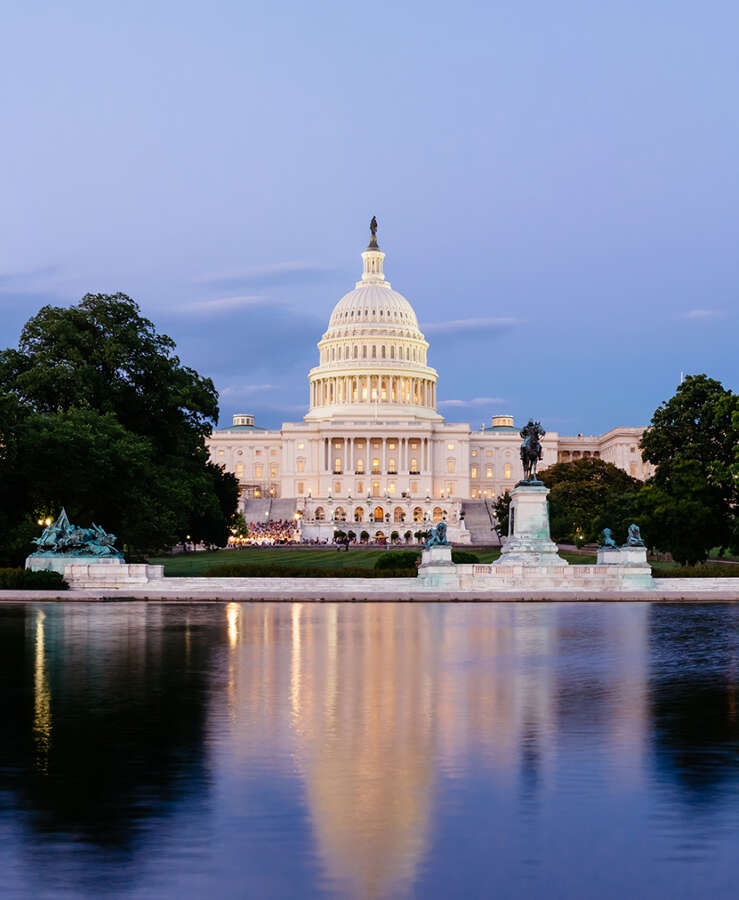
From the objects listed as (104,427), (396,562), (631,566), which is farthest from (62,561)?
(631,566)

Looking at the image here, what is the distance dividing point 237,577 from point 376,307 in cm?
14917

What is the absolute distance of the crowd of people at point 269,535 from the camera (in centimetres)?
12577

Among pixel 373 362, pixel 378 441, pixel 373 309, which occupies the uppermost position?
pixel 373 309

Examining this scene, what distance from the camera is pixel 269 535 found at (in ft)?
433

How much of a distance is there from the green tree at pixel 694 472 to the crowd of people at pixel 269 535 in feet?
198

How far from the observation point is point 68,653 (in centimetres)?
2250

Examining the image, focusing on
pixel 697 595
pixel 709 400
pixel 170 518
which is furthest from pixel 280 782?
pixel 709 400

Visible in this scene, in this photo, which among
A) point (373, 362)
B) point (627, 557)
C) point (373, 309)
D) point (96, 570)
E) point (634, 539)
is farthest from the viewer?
point (373, 309)

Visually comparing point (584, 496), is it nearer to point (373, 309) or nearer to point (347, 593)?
point (347, 593)

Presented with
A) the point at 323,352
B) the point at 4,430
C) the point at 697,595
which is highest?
the point at 323,352

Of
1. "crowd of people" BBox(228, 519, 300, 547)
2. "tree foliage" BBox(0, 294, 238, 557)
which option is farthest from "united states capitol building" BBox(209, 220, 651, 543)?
"tree foliage" BBox(0, 294, 238, 557)

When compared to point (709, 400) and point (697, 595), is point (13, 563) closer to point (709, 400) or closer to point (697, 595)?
point (697, 595)

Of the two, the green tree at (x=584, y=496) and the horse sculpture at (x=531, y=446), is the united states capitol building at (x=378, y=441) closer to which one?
the green tree at (x=584, y=496)

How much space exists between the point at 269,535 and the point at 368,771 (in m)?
121
